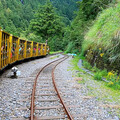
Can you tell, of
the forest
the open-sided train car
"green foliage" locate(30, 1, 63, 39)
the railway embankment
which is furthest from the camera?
"green foliage" locate(30, 1, 63, 39)

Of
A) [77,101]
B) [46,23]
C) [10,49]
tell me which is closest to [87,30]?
[10,49]

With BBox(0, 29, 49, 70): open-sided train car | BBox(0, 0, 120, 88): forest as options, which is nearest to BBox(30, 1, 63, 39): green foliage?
BBox(0, 0, 120, 88): forest

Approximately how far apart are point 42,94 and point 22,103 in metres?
1.07

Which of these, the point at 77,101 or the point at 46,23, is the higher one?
the point at 46,23

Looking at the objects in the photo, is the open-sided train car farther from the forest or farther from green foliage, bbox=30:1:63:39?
green foliage, bbox=30:1:63:39

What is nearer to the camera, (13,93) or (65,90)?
(13,93)

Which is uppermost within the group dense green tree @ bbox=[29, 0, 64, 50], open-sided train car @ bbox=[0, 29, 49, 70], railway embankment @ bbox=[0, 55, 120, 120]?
dense green tree @ bbox=[29, 0, 64, 50]

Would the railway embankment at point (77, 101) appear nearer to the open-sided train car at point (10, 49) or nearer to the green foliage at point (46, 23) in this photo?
the open-sided train car at point (10, 49)

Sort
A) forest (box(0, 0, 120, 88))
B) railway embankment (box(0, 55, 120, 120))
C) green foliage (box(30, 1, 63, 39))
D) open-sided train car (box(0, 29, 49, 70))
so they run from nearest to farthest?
railway embankment (box(0, 55, 120, 120)) < open-sided train car (box(0, 29, 49, 70)) < forest (box(0, 0, 120, 88)) < green foliage (box(30, 1, 63, 39))

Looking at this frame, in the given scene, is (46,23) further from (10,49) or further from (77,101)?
(77,101)

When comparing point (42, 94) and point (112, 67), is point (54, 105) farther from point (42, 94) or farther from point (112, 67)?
point (112, 67)

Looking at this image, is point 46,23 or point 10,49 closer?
point 10,49

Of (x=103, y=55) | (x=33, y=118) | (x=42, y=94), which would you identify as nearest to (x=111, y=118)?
(x=33, y=118)

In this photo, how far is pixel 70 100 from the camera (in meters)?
5.56
